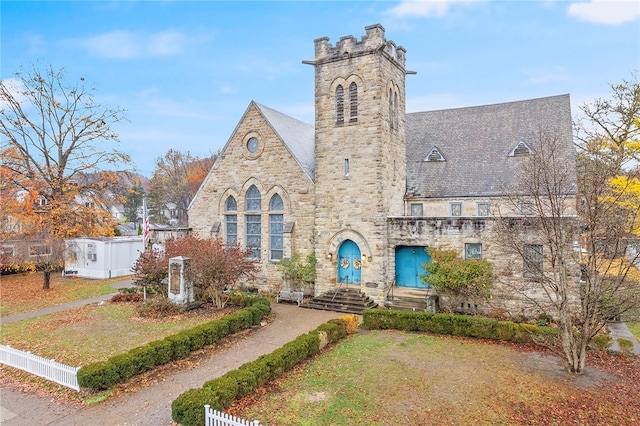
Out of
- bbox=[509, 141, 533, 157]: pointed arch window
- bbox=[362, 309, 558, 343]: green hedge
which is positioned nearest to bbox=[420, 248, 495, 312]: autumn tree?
bbox=[362, 309, 558, 343]: green hedge

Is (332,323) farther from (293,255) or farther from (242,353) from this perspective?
(293,255)

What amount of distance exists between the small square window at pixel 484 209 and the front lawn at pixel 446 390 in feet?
28.8

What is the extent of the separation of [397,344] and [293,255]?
8989 mm

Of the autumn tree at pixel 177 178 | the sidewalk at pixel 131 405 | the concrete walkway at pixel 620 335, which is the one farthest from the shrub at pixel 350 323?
the autumn tree at pixel 177 178

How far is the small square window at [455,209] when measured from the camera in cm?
2116

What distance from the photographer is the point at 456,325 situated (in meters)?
14.9

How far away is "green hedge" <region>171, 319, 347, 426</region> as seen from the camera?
8.11 metres

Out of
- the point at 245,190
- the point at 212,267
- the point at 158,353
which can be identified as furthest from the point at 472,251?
the point at 158,353

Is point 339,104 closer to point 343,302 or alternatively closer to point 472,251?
point 472,251

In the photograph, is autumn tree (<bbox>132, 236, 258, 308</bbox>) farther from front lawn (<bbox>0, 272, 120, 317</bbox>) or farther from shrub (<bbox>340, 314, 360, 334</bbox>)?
shrub (<bbox>340, 314, 360, 334</bbox>)

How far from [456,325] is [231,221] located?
49.8 ft

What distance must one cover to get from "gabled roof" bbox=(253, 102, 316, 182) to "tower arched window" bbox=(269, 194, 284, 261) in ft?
8.61

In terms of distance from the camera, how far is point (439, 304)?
60.0 feet

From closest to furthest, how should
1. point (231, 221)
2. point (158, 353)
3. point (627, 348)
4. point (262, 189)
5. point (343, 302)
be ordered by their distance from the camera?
point (158, 353)
point (627, 348)
point (343, 302)
point (262, 189)
point (231, 221)
